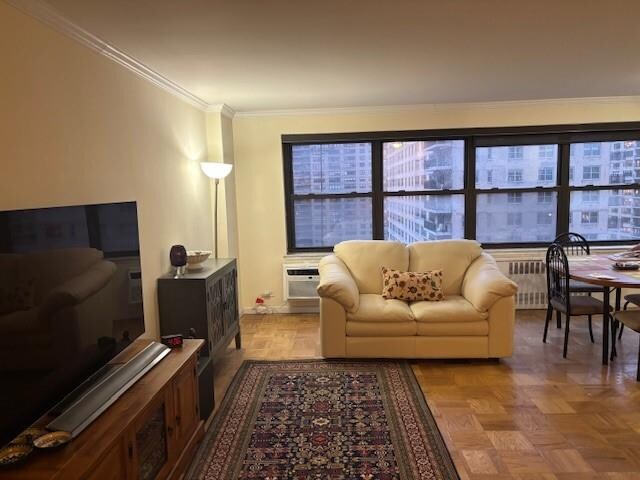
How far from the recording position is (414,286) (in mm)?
4012

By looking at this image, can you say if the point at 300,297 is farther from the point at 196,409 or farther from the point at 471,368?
the point at 196,409

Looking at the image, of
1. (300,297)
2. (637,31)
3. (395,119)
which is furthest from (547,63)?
(300,297)

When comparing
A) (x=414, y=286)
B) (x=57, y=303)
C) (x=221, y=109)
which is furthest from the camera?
(x=221, y=109)

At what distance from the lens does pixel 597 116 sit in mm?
4961

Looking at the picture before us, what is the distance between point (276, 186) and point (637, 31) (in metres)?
3.46

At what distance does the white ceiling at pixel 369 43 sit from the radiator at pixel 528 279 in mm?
1853

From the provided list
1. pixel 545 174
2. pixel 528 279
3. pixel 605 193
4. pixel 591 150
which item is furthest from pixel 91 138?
pixel 605 193

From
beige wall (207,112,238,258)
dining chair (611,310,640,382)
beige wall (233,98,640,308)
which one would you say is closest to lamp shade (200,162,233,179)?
beige wall (207,112,238,258)

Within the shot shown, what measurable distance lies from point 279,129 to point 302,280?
168cm

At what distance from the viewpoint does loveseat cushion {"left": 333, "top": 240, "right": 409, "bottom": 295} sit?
430cm

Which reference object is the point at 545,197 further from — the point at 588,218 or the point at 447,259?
the point at 447,259

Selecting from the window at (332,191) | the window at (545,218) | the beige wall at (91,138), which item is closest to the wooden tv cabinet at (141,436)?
the beige wall at (91,138)

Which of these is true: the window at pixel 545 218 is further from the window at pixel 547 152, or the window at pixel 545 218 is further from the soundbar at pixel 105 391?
the soundbar at pixel 105 391

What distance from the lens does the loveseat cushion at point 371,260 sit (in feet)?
14.1
